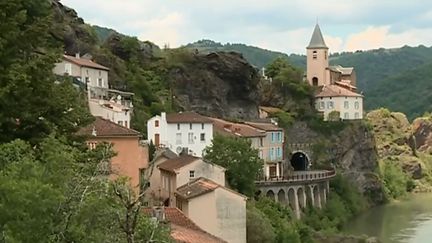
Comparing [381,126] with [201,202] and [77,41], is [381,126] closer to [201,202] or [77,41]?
[77,41]

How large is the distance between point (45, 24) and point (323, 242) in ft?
105

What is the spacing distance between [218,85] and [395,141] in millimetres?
41441

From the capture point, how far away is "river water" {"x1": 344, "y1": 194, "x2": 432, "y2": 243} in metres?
58.1

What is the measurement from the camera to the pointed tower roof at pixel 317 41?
9988 centimetres

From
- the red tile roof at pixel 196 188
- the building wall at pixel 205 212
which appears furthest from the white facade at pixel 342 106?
the building wall at pixel 205 212

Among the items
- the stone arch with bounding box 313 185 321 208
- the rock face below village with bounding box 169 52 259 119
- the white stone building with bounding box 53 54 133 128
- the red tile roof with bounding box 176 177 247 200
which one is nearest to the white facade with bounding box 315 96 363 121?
the rock face below village with bounding box 169 52 259 119

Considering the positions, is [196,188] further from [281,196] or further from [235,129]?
[281,196]

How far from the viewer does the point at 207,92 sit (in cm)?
7306

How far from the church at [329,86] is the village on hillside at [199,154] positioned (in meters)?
0.11

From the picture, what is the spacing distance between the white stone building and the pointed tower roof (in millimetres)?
44997

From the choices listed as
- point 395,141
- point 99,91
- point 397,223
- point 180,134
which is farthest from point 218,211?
point 395,141

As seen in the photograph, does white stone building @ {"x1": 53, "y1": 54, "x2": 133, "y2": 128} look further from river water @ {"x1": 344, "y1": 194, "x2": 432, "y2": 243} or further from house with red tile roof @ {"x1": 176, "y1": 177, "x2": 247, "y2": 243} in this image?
river water @ {"x1": 344, "y1": 194, "x2": 432, "y2": 243}

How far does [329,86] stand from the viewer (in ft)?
303

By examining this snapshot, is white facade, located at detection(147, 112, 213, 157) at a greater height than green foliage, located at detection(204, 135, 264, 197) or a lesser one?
greater
